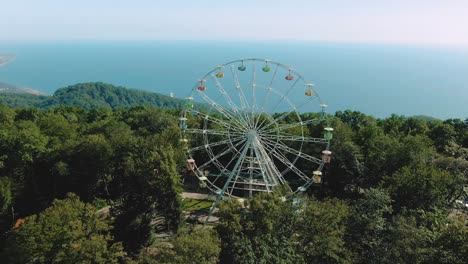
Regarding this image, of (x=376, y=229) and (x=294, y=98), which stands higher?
(x=376, y=229)

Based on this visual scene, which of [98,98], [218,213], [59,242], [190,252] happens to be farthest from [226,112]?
[98,98]

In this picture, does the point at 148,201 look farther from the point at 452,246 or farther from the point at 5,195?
the point at 452,246

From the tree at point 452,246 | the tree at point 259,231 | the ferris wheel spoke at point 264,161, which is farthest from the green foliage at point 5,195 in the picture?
the tree at point 452,246

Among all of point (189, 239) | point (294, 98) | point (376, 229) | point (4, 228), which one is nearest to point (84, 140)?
point (4, 228)

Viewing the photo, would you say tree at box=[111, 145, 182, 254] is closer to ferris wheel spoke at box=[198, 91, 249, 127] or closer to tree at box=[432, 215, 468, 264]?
ferris wheel spoke at box=[198, 91, 249, 127]

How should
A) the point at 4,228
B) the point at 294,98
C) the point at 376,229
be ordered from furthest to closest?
the point at 294,98 → the point at 4,228 → the point at 376,229

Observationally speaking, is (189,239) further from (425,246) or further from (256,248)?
(425,246)
